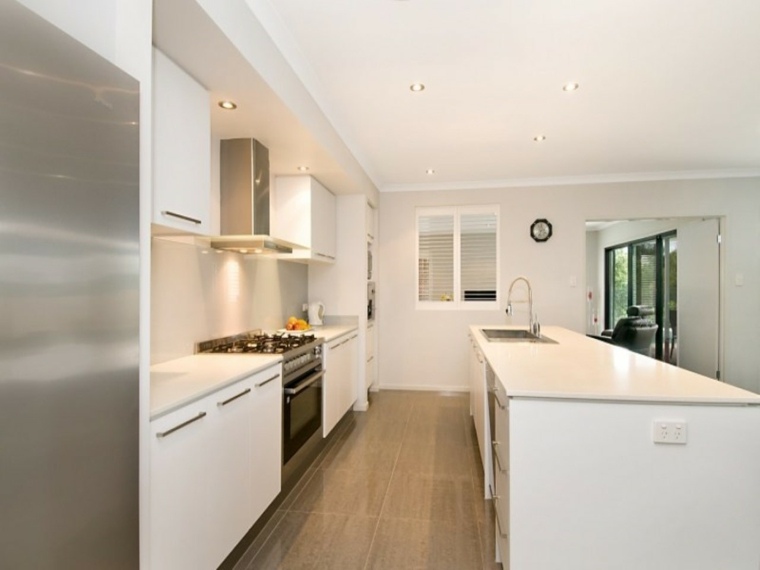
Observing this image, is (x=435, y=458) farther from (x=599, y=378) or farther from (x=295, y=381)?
(x=599, y=378)

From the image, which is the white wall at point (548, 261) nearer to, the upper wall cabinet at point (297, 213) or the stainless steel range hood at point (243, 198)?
the upper wall cabinet at point (297, 213)

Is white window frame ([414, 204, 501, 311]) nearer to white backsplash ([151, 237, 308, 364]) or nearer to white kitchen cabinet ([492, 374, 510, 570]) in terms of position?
white backsplash ([151, 237, 308, 364])

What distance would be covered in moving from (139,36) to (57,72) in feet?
1.47

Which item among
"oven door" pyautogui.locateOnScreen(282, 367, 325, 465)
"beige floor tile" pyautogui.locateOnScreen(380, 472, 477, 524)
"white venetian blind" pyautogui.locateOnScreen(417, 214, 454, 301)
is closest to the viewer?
"beige floor tile" pyautogui.locateOnScreen(380, 472, 477, 524)

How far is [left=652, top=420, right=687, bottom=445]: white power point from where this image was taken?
4.70 feet

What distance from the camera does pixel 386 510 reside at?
7.55 ft

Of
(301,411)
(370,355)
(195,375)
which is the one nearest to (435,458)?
(301,411)

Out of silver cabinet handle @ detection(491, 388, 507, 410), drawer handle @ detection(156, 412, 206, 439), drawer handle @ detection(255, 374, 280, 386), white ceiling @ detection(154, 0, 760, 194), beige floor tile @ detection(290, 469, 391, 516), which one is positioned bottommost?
beige floor tile @ detection(290, 469, 391, 516)

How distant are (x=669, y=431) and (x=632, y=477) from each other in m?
0.21

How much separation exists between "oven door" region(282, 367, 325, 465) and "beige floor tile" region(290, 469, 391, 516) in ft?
0.90

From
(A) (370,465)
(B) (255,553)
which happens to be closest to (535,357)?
(A) (370,465)

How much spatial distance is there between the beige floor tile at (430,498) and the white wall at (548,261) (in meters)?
2.39

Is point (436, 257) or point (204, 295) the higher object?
point (436, 257)

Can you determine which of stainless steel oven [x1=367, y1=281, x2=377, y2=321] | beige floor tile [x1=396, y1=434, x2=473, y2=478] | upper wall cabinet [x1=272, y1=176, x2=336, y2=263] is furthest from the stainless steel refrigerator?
stainless steel oven [x1=367, y1=281, x2=377, y2=321]
